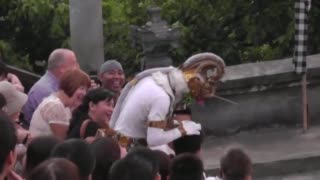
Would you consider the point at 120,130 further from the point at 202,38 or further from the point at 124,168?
the point at 202,38

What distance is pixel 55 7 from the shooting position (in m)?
14.4

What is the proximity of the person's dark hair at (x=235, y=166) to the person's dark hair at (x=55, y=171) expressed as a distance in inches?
53.4

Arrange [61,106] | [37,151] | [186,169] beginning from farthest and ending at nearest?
[61,106]
[186,169]
[37,151]

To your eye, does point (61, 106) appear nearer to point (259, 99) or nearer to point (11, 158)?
point (11, 158)

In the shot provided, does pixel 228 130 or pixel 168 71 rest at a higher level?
pixel 168 71

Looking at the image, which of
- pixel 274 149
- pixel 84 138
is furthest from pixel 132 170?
pixel 274 149

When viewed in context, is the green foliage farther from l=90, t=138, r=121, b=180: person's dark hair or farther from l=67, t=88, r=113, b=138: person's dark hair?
l=90, t=138, r=121, b=180: person's dark hair

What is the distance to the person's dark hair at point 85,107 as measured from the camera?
26.1ft

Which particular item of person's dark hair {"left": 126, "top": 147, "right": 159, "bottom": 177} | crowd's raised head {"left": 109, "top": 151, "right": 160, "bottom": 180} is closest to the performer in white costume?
person's dark hair {"left": 126, "top": 147, "right": 159, "bottom": 177}

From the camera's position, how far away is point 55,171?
516 cm

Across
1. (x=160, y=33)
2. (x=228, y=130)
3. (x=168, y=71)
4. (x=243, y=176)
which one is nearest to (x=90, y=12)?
(x=160, y=33)

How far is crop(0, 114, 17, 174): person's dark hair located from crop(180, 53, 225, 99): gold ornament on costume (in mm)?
2897

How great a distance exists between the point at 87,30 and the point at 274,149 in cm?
233

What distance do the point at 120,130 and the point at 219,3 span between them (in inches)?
280
